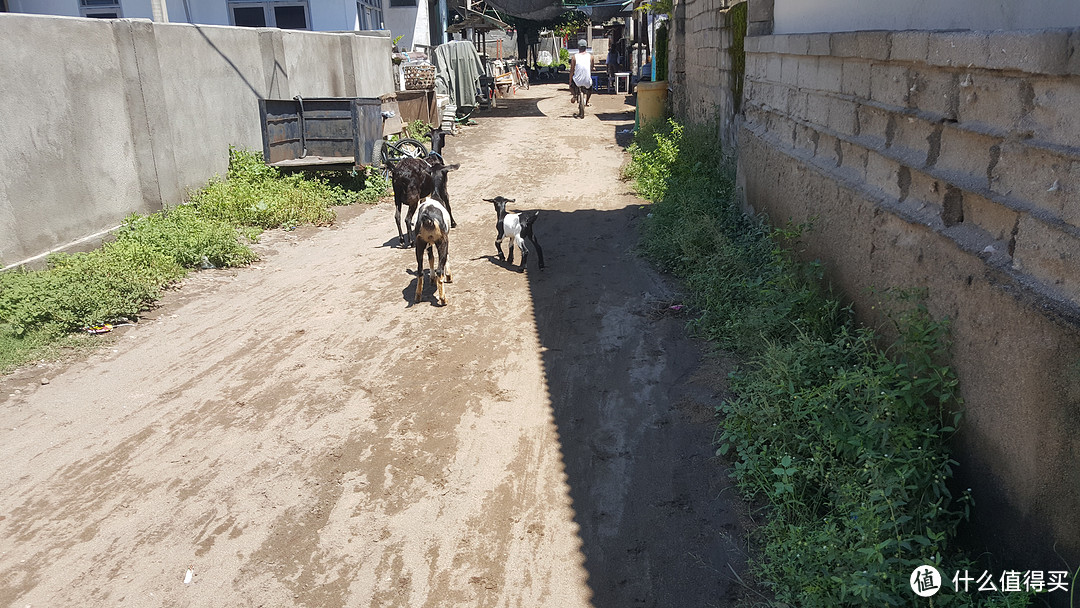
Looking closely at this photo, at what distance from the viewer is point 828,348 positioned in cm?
430

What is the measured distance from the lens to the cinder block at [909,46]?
146 inches

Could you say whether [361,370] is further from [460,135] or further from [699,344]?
[460,135]

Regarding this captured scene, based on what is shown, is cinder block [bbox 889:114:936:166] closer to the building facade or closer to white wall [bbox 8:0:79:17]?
the building facade

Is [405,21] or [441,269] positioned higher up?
[405,21]

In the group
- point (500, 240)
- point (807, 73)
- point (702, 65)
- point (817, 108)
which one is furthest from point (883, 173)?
point (702, 65)

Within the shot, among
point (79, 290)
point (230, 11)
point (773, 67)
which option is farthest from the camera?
point (230, 11)

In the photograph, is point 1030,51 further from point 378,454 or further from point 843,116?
point 378,454

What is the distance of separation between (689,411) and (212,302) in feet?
16.1

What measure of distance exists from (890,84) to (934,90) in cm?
61

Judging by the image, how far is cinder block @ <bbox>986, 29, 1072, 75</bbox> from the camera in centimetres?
259

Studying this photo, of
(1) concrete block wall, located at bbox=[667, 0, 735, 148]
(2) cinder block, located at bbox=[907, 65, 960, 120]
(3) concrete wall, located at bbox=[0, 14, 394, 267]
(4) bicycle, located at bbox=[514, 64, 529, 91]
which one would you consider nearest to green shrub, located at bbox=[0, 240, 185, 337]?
(3) concrete wall, located at bbox=[0, 14, 394, 267]

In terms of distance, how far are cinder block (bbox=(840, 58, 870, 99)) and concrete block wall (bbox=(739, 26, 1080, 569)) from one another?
0.02 m

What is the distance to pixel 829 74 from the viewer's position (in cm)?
536

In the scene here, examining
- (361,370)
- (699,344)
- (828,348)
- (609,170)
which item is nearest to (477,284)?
(361,370)
